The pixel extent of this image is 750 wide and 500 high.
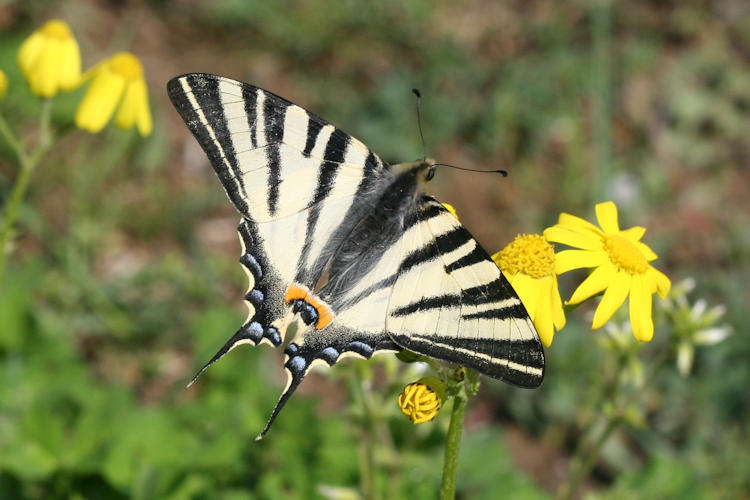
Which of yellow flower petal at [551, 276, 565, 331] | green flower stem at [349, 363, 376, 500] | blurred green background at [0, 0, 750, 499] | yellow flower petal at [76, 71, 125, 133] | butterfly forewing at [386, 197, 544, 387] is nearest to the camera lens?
butterfly forewing at [386, 197, 544, 387]

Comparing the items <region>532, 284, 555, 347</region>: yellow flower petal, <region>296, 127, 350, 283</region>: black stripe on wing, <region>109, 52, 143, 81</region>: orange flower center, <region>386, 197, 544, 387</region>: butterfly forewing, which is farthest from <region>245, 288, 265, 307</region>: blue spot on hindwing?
<region>109, 52, 143, 81</region>: orange flower center

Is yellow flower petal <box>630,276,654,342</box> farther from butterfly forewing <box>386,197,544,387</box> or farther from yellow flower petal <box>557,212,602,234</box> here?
butterfly forewing <box>386,197,544,387</box>

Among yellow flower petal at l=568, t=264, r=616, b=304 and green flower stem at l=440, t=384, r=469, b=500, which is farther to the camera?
yellow flower petal at l=568, t=264, r=616, b=304

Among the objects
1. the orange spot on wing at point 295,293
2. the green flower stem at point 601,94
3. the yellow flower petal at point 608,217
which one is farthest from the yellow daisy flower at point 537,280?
the green flower stem at point 601,94

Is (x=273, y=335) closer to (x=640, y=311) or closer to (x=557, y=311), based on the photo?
(x=557, y=311)

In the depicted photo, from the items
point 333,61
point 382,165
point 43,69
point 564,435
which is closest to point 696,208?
point 564,435

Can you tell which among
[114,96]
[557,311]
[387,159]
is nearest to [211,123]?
[114,96]

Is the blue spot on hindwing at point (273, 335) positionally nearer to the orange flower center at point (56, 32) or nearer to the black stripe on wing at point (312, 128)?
the black stripe on wing at point (312, 128)
